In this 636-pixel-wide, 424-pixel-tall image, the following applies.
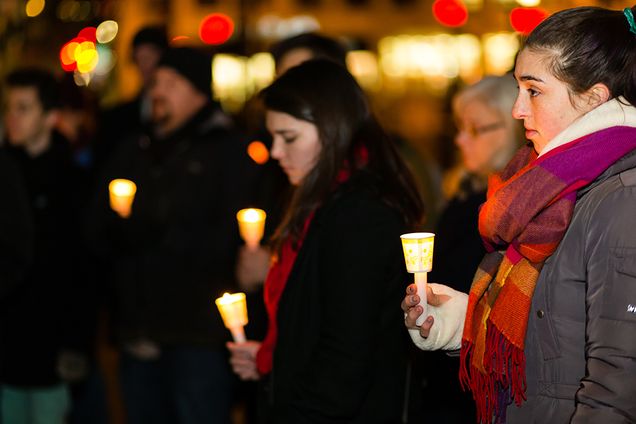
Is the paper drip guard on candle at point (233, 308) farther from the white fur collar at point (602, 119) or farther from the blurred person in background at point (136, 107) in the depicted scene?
the blurred person in background at point (136, 107)

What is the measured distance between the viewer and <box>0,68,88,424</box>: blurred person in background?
6.08 m

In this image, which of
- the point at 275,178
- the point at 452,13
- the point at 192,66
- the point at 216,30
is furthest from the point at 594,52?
the point at 216,30

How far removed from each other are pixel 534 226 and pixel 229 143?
3570mm

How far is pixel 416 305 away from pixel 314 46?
3.15 m

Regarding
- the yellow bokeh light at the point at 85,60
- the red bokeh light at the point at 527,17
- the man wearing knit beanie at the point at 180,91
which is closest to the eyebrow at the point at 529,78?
the man wearing knit beanie at the point at 180,91

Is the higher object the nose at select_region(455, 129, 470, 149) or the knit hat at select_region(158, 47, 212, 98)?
the knit hat at select_region(158, 47, 212, 98)

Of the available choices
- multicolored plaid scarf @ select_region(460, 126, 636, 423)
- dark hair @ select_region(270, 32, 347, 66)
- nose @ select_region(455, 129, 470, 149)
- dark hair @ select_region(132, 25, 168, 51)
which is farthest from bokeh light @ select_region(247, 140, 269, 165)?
multicolored plaid scarf @ select_region(460, 126, 636, 423)

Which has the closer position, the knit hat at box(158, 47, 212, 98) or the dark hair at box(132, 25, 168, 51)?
the knit hat at box(158, 47, 212, 98)

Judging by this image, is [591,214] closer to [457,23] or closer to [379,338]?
[379,338]

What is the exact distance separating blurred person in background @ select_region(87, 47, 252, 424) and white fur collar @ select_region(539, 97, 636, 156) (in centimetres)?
338

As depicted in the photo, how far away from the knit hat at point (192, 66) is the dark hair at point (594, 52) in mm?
3718

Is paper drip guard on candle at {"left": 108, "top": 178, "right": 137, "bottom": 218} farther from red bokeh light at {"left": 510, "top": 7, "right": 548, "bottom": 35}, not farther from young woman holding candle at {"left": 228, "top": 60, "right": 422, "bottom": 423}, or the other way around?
red bokeh light at {"left": 510, "top": 7, "right": 548, "bottom": 35}

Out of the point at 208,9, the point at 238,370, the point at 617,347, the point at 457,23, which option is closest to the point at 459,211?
the point at 238,370

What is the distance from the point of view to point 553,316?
9.42 feet
